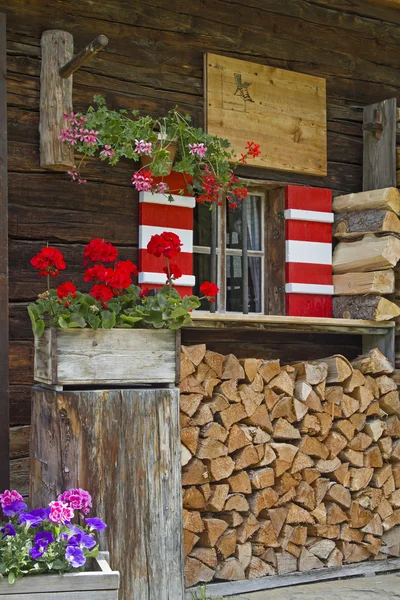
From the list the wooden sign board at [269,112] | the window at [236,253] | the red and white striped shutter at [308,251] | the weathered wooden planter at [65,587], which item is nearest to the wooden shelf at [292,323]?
the red and white striped shutter at [308,251]

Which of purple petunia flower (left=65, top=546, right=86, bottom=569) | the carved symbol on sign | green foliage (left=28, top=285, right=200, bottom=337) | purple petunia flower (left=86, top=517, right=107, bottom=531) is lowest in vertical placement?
purple petunia flower (left=65, top=546, right=86, bottom=569)

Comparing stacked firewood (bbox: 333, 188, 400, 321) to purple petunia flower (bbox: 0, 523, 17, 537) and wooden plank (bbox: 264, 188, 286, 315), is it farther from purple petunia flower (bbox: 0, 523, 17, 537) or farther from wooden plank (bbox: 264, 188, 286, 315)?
purple petunia flower (bbox: 0, 523, 17, 537)

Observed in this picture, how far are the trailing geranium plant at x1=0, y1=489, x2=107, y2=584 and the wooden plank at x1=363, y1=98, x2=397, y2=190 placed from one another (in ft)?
11.0

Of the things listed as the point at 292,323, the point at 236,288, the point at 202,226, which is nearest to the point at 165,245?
the point at 202,226

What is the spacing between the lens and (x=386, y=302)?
617cm

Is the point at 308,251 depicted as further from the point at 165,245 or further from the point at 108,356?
the point at 108,356

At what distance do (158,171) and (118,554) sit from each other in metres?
2.24

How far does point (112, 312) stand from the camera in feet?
14.8

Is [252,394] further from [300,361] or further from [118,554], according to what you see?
[118,554]

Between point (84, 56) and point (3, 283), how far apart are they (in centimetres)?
130

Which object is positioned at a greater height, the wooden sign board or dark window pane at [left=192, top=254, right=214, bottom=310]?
the wooden sign board

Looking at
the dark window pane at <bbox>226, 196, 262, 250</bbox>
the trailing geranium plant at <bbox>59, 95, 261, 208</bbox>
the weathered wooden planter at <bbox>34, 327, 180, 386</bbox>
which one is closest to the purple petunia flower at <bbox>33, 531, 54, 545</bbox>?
the weathered wooden planter at <bbox>34, 327, 180, 386</bbox>

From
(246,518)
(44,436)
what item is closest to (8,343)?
(44,436)

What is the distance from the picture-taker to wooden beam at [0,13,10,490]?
5070 mm
